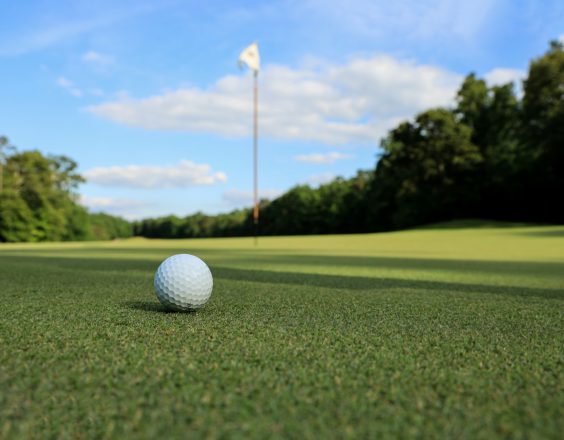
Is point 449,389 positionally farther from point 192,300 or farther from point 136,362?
point 192,300

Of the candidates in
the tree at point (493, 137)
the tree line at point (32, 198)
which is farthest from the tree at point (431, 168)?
the tree line at point (32, 198)

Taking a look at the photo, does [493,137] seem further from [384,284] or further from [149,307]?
[149,307]

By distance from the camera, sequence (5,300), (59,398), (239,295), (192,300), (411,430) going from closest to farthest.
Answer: (411,430)
(59,398)
(192,300)
(5,300)
(239,295)

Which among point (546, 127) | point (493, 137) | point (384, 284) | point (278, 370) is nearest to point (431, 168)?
point (493, 137)

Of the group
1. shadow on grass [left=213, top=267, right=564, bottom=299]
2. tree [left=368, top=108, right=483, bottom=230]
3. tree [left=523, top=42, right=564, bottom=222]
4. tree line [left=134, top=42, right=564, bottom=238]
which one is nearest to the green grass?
shadow on grass [left=213, top=267, right=564, bottom=299]

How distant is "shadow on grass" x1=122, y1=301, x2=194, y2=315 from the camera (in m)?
3.44

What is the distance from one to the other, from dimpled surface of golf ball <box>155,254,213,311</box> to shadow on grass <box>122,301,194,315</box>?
0.04m

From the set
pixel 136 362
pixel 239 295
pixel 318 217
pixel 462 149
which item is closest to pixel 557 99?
pixel 462 149

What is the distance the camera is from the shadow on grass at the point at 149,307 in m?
3.44

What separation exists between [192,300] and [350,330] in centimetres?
119

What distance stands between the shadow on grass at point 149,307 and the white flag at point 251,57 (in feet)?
68.0

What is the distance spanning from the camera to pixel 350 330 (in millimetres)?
2770

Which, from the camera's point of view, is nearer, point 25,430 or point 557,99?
point 25,430

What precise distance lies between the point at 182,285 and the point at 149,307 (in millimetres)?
443
